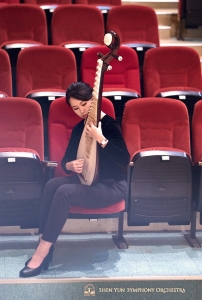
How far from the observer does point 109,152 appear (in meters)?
1.42

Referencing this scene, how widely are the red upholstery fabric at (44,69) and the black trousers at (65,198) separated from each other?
511mm

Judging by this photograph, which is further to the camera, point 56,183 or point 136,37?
point 136,37

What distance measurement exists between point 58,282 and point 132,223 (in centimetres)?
50

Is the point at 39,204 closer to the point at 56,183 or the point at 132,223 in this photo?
the point at 56,183

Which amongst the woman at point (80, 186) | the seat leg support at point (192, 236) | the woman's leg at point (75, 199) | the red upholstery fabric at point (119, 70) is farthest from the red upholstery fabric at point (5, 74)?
the seat leg support at point (192, 236)

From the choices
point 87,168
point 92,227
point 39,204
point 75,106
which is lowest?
point 92,227

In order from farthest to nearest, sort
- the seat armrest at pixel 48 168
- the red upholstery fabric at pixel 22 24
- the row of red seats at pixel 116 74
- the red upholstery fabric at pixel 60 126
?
the red upholstery fabric at pixel 22 24 < the row of red seats at pixel 116 74 < the red upholstery fabric at pixel 60 126 < the seat armrest at pixel 48 168

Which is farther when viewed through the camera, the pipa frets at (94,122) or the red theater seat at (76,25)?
the red theater seat at (76,25)

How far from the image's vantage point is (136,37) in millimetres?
2281

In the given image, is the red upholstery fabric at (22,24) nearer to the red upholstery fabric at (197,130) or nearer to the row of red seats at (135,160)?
the row of red seats at (135,160)

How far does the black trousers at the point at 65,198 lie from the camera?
1.39 meters

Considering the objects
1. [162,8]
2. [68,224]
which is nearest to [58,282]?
[68,224]

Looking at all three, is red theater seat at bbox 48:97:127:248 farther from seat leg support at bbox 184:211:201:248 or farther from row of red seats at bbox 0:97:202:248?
seat leg support at bbox 184:211:201:248

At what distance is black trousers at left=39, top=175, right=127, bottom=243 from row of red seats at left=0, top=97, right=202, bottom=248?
0.03 m
